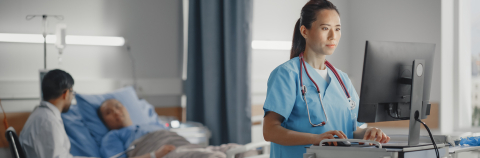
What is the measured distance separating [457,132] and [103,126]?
2.30m

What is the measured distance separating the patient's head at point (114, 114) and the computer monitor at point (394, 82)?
1.79m

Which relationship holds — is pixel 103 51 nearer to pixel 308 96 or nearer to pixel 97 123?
pixel 97 123

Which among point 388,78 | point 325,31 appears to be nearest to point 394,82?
point 388,78

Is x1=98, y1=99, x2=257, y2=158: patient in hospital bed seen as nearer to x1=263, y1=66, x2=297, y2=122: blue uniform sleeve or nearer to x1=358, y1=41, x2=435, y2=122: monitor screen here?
x1=263, y1=66, x2=297, y2=122: blue uniform sleeve

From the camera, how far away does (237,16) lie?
2.67 m

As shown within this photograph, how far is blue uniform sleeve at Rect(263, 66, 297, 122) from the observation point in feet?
4.00

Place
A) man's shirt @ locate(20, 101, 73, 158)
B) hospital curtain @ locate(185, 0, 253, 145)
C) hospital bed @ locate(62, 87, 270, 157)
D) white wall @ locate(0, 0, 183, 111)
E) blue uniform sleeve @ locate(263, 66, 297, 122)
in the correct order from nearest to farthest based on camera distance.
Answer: blue uniform sleeve @ locate(263, 66, 297, 122)
man's shirt @ locate(20, 101, 73, 158)
hospital bed @ locate(62, 87, 270, 157)
white wall @ locate(0, 0, 183, 111)
hospital curtain @ locate(185, 0, 253, 145)

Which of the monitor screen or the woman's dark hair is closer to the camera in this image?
the monitor screen

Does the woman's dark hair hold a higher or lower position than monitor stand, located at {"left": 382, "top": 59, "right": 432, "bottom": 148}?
higher

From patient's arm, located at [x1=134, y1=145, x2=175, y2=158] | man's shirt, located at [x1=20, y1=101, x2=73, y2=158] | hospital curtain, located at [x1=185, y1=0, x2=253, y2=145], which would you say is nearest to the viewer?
man's shirt, located at [x1=20, y1=101, x2=73, y2=158]

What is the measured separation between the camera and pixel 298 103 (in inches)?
49.8

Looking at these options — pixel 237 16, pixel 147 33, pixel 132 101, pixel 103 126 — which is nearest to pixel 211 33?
pixel 237 16

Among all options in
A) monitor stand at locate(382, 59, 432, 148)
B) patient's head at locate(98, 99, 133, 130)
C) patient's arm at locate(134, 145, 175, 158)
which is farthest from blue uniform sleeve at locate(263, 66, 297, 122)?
patient's head at locate(98, 99, 133, 130)

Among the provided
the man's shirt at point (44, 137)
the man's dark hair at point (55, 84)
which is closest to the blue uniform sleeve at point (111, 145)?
the man's shirt at point (44, 137)
